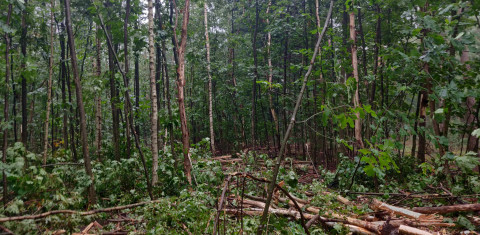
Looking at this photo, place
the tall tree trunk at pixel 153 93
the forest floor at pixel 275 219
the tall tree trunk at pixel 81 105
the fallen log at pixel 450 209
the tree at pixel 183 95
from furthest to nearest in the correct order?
1. the tree at pixel 183 95
2. the tall tree trunk at pixel 153 93
3. the tall tree trunk at pixel 81 105
4. the fallen log at pixel 450 209
5. the forest floor at pixel 275 219

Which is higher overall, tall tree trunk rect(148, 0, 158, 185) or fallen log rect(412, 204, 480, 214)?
tall tree trunk rect(148, 0, 158, 185)

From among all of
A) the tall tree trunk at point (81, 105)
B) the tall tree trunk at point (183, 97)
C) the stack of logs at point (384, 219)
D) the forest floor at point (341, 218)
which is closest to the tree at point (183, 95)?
the tall tree trunk at point (183, 97)

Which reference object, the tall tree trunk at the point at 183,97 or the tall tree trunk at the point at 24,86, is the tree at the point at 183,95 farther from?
the tall tree trunk at the point at 24,86

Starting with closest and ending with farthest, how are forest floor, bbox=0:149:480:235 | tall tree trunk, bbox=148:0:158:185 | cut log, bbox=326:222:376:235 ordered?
forest floor, bbox=0:149:480:235
cut log, bbox=326:222:376:235
tall tree trunk, bbox=148:0:158:185

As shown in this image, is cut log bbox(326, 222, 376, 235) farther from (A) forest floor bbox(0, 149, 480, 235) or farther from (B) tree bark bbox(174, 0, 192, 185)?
(B) tree bark bbox(174, 0, 192, 185)

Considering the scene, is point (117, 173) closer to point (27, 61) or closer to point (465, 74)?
point (27, 61)

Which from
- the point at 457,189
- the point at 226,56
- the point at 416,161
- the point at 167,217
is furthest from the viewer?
the point at 226,56

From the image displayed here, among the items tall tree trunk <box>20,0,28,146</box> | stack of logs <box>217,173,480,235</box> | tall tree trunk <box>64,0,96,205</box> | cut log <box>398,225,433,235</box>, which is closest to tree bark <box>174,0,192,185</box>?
tall tree trunk <box>64,0,96,205</box>

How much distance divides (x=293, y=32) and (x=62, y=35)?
8147 millimetres

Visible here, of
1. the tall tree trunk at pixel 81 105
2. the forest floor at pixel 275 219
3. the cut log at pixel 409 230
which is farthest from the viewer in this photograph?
the tall tree trunk at pixel 81 105

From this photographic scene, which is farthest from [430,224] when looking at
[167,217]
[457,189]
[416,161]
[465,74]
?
[416,161]

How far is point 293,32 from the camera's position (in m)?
11.1

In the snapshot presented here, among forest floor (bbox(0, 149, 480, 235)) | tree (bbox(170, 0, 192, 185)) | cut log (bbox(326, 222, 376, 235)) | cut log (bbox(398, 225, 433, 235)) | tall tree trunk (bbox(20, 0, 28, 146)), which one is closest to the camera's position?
cut log (bbox(398, 225, 433, 235))

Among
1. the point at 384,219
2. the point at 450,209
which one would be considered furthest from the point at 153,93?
the point at 450,209
